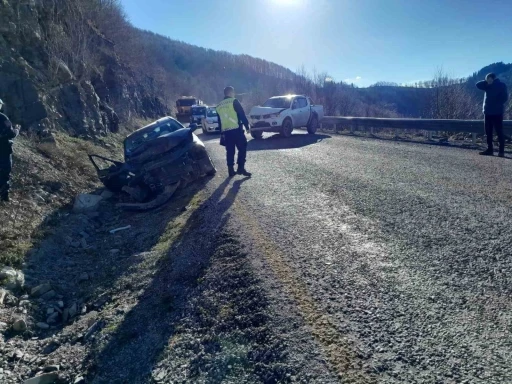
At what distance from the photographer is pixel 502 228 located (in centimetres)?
379

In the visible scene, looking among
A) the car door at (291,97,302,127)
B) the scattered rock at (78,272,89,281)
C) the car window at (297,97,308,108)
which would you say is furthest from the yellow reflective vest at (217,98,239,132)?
the car window at (297,97,308,108)

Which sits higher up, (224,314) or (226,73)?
(226,73)

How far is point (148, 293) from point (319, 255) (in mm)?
1875

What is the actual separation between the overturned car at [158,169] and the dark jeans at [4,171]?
2.13 meters

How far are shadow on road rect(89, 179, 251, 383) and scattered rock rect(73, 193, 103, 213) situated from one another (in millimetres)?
3597

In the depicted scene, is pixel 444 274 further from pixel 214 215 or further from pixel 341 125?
pixel 341 125

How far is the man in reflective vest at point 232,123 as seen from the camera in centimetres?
780

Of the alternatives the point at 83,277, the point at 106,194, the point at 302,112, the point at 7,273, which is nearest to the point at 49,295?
the point at 83,277

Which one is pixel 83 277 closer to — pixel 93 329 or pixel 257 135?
pixel 93 329

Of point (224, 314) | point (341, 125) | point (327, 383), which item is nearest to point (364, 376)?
point (327, 383)

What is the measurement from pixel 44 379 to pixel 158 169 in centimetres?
516

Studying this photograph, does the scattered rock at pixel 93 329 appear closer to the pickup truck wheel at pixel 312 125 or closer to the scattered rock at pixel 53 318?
the scattered rock at pixel 53 318

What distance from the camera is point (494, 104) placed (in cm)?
869

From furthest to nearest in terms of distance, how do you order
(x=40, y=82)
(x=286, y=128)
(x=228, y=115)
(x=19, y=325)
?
(x=286, y=128)
(x=40, y=82)
(x=228, y=115)
(x=19, y=325)
